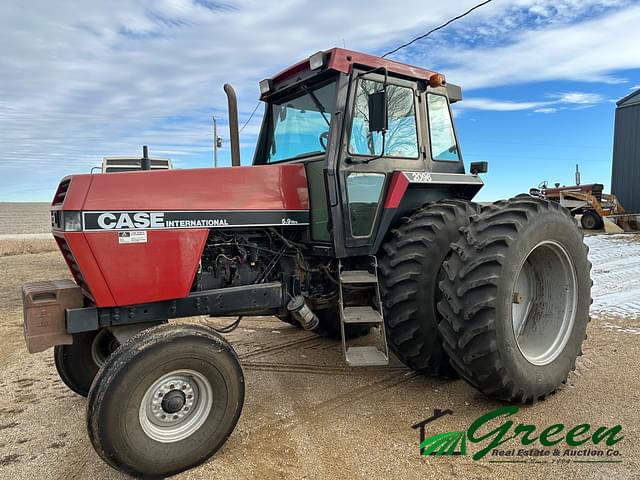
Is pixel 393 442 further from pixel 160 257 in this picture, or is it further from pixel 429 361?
pixel 160 257

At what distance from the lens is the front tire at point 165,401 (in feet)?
8.72

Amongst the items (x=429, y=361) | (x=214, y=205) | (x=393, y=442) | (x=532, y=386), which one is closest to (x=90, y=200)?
(x=214, y=205)

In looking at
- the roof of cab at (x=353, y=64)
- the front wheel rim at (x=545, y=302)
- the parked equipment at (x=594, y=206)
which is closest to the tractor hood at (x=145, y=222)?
the roof of cab at (x=353, y=64)

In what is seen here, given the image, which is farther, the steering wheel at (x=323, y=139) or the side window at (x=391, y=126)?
the steering wheel at (x=323, y=139)

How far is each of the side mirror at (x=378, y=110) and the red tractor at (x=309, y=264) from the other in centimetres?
2

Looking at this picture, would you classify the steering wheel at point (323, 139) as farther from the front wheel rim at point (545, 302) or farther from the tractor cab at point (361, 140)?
the front wheel rim at point (545, 302)

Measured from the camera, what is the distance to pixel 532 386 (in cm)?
348

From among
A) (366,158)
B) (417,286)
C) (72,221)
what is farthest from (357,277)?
(72,221)

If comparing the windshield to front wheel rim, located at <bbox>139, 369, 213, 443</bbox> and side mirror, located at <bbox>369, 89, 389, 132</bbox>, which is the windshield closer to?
side mirror, located at <bbox>369, 89, 389, 132</bbox>

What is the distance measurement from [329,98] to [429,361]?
2.24 m

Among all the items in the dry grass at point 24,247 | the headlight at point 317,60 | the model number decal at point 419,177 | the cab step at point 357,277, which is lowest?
the dry grass at point 24,247

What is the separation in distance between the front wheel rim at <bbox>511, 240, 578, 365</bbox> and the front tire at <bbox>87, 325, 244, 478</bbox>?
7.78ft

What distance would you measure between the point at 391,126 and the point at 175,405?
272cm

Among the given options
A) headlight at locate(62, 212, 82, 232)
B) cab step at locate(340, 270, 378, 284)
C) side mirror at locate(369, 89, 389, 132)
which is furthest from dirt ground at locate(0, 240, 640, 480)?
side mirror at locate(369, 89, 389, 132)
